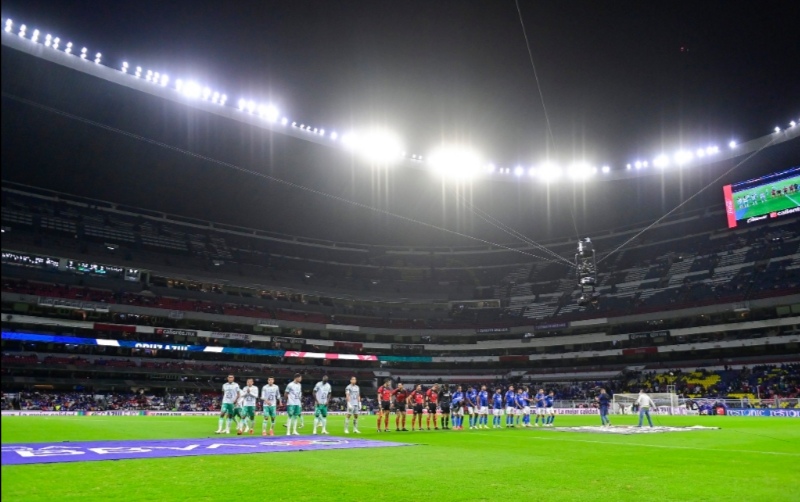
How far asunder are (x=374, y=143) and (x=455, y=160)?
7664 mm

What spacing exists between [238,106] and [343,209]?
22.3 meters

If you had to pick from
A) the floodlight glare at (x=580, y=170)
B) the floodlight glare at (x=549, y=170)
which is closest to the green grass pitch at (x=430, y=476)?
the floodlight glare at (x=580, y=170)

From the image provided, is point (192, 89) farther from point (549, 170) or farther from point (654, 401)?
point (654, 401)

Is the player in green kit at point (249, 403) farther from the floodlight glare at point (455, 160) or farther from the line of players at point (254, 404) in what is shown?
the floodlight glare at point (455, 160)

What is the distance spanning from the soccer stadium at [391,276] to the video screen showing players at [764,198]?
0.71 ft

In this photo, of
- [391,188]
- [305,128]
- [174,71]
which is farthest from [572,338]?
[174,71]

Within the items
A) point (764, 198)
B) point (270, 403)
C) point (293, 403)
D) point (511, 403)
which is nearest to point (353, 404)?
point (293, 403)

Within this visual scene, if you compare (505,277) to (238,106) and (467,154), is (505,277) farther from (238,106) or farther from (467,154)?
(238,106)

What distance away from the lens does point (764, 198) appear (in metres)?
48.3

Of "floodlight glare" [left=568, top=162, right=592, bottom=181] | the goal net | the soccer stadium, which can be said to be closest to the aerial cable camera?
the soccer stadium

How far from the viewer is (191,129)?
4362 centimetres

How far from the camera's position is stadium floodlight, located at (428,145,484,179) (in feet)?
159

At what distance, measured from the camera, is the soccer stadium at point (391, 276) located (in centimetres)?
1230

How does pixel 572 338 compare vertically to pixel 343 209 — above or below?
below
